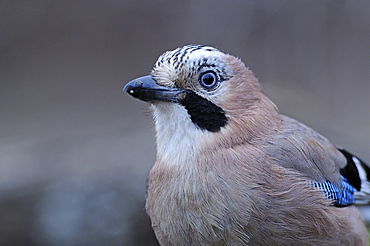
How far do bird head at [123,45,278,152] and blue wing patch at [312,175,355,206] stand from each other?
58 cm

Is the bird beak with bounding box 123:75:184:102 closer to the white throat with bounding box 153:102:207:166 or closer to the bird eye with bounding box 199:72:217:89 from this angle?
the white throat with bounding box 153:102:207:166

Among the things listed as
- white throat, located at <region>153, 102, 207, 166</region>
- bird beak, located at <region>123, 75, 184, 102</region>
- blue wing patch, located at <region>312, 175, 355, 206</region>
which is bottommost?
blue wing patch, located at <region>312, 175, 355, 206</region>

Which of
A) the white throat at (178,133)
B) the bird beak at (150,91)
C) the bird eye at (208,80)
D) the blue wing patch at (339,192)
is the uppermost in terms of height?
the bird eye at (208,80)

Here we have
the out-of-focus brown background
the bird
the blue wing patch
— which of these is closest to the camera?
the bird

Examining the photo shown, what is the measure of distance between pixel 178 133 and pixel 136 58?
256 inches

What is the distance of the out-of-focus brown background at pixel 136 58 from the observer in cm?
806

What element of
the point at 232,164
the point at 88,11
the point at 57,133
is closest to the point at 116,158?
the point at 57,133

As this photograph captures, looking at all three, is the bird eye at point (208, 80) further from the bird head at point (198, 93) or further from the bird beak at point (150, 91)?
the bird beak at point (150, 91)

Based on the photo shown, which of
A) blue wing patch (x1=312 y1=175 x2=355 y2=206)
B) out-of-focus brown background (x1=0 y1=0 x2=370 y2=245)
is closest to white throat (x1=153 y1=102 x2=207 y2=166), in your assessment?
blue wing patch (x1=312 y1=175 x2=355 y2=206)

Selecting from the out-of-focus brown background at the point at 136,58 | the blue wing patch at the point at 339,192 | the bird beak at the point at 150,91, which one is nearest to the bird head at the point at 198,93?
the bird beak at the point at 150,91

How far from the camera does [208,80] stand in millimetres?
3020

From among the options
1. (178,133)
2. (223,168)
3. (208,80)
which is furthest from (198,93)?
(223,168)

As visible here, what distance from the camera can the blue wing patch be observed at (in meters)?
3.26

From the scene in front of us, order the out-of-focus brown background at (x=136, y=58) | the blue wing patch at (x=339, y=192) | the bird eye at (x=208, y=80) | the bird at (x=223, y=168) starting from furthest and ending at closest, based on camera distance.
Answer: the out-of-focus brown background at (x=136, y=58), the blue wing patch at (x=339, y=192), the bird eye at (x=208, y=80), the bird at (x=223, y=168)
